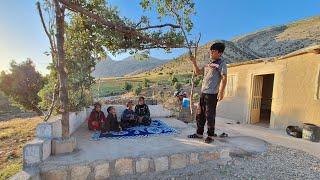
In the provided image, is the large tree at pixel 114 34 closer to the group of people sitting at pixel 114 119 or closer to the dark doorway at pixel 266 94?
the group of people sitting at pixel 114 119

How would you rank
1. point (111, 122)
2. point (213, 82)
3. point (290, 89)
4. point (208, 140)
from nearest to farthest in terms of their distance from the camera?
point (213, 82) < point (208, 140) < point (111, 122) < point (290, 89)

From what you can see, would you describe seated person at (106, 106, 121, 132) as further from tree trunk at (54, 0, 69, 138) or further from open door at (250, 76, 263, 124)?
open door at (250, 76, 263, 124)

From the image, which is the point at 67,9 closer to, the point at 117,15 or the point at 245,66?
the point at 117,15

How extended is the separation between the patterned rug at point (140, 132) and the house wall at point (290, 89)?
14.8 feet

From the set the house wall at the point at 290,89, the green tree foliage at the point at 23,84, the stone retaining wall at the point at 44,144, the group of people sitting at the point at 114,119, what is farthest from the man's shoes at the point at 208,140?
the green tree foliage at the point at 23,84

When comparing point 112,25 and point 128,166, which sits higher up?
point 112,25

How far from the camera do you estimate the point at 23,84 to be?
755 inches

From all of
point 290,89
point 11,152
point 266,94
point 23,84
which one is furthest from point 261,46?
point 11,152

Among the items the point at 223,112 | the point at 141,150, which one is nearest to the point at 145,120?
the point at 141,150

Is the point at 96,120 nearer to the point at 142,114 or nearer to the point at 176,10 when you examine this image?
the point at 142,114

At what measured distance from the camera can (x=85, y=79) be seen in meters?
6.63

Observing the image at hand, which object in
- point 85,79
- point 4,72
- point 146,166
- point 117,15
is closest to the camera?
point 146,166

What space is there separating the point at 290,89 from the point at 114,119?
607 cm

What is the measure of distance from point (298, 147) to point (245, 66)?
198 inches
